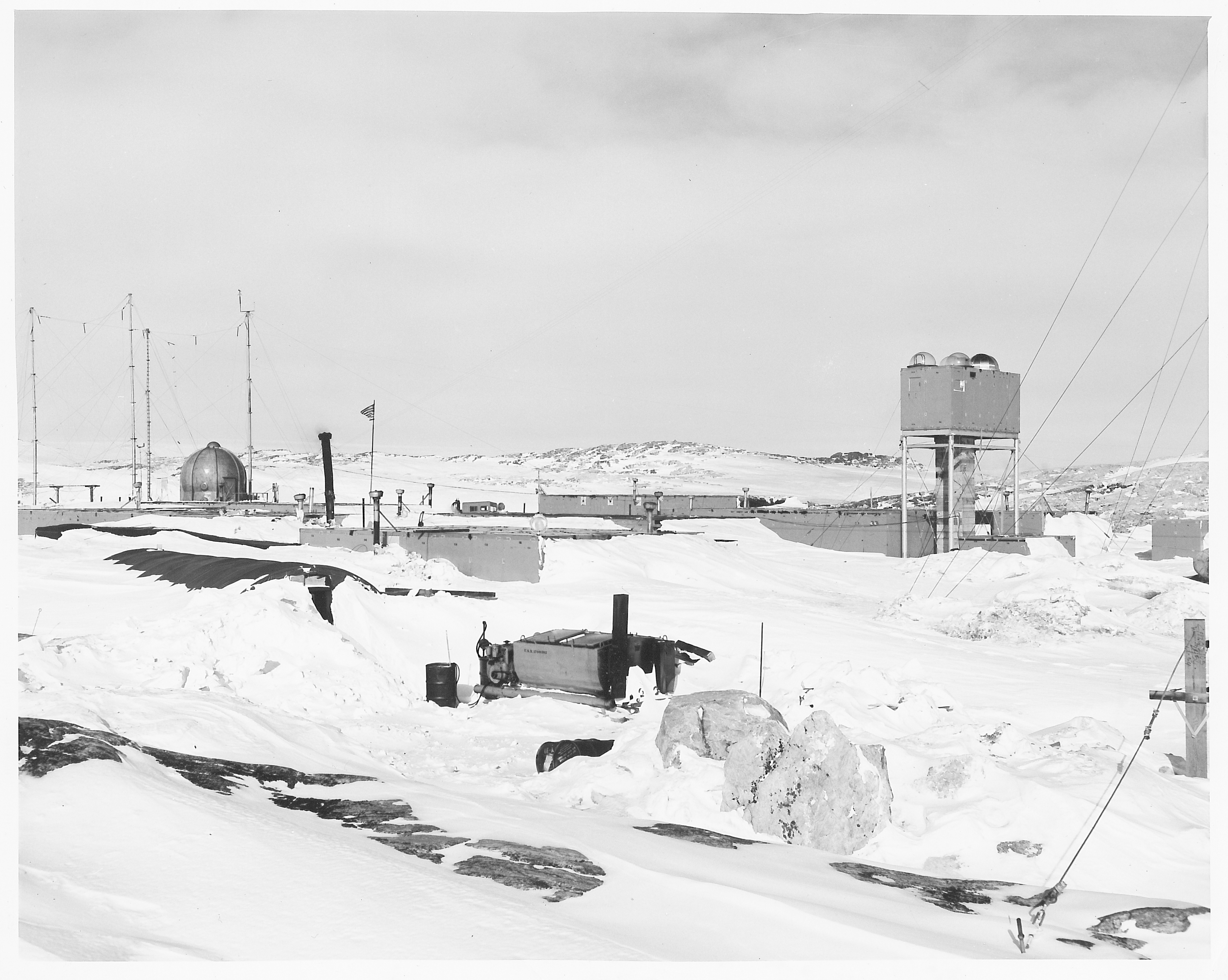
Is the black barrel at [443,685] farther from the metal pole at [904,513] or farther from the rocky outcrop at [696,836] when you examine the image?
the metal pole at [904,513]

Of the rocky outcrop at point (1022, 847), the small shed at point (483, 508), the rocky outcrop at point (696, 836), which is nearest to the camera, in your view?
the rocky outcrop at point (696, 836)

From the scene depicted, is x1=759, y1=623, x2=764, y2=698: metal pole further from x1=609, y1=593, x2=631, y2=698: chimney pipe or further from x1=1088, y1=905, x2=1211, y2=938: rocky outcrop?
x1=1088, y1=905, x2=1211, y2=938: rocky outcrop

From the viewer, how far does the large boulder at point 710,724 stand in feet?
35.8

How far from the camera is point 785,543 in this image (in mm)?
35375

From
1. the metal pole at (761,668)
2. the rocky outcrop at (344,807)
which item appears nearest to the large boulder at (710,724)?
the metal pole at (761,668)

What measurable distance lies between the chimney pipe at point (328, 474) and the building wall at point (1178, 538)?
2920 cm

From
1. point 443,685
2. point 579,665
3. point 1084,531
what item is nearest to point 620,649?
point 579,665

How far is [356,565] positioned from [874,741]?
52.2 feet

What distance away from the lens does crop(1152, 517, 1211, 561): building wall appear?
110ft

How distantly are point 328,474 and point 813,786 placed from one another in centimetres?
3154

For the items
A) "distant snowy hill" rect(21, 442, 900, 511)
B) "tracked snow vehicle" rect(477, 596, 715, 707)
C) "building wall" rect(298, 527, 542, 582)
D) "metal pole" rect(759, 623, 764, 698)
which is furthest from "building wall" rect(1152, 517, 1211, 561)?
"distant snowy hill" rect(21, 442, 900, 511)

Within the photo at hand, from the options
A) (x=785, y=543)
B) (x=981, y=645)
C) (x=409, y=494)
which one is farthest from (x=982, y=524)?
(x=409, y=494)

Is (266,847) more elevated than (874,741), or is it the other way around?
(266,847)

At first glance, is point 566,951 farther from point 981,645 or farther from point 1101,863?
point 981,645
